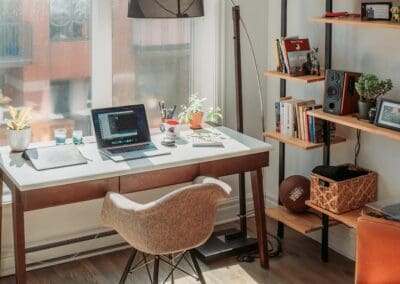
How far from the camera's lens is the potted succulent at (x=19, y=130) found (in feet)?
11.9

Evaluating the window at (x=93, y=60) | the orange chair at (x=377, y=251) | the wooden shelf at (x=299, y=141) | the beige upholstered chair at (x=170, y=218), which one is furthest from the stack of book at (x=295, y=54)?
the orange chair at (x=377, y=251)

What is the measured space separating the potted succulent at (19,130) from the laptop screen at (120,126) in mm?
355

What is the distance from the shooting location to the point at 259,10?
450 cm

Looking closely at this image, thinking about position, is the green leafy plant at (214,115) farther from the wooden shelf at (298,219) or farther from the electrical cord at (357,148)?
the electrical cord at (357,148)

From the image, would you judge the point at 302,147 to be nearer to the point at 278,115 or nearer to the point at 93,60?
the point at 278,115

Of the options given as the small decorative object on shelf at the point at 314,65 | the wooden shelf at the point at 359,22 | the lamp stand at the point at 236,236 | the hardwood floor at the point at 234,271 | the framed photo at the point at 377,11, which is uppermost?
the framed photo at the point at 377,11

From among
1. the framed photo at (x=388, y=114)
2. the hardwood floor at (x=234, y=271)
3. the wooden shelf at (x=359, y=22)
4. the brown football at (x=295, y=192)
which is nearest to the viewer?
the wooden shelf at (x=359, y=22)

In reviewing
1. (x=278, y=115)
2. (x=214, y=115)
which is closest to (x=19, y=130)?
(x=214, y=115)

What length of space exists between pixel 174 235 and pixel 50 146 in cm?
97

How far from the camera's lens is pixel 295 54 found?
3945 millimetres

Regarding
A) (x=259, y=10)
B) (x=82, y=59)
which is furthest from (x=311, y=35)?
(x=82, y=59)

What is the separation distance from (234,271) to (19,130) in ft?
4.64

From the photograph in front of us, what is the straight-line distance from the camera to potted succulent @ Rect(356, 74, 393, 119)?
3.49 metres

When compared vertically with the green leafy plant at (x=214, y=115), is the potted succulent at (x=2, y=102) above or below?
above
